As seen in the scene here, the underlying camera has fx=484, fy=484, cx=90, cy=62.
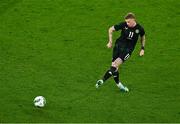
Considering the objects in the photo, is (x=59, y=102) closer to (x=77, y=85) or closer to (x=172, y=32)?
(x=77, y=85)

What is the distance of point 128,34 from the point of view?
640 inches

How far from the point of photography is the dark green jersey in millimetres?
16203

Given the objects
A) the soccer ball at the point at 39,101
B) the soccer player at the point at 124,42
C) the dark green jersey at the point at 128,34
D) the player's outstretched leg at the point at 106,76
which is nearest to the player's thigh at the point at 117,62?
the soccer player at the point at 124,42

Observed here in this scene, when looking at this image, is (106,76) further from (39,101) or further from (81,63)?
(81,63)

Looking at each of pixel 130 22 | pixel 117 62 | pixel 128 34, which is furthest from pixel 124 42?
pixel 130 22

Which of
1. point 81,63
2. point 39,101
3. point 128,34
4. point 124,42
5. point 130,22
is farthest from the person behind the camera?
point 81,63

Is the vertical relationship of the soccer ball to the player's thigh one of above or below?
below

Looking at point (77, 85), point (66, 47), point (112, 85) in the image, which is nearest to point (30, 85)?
point (77, 85)

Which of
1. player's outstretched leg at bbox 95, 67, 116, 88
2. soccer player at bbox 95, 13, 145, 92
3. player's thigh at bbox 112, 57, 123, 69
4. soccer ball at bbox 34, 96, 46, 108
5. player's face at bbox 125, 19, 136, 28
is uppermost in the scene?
player's face at bbox 125, 19, 136, 28

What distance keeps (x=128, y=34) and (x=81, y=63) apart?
3741mm

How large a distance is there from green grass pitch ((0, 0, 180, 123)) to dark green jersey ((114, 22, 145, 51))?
1673mm

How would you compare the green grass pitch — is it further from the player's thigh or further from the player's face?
the player's face

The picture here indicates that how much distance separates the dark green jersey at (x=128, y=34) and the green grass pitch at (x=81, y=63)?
5.49 feet

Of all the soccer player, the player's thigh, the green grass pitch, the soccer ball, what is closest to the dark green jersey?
the soccer player
